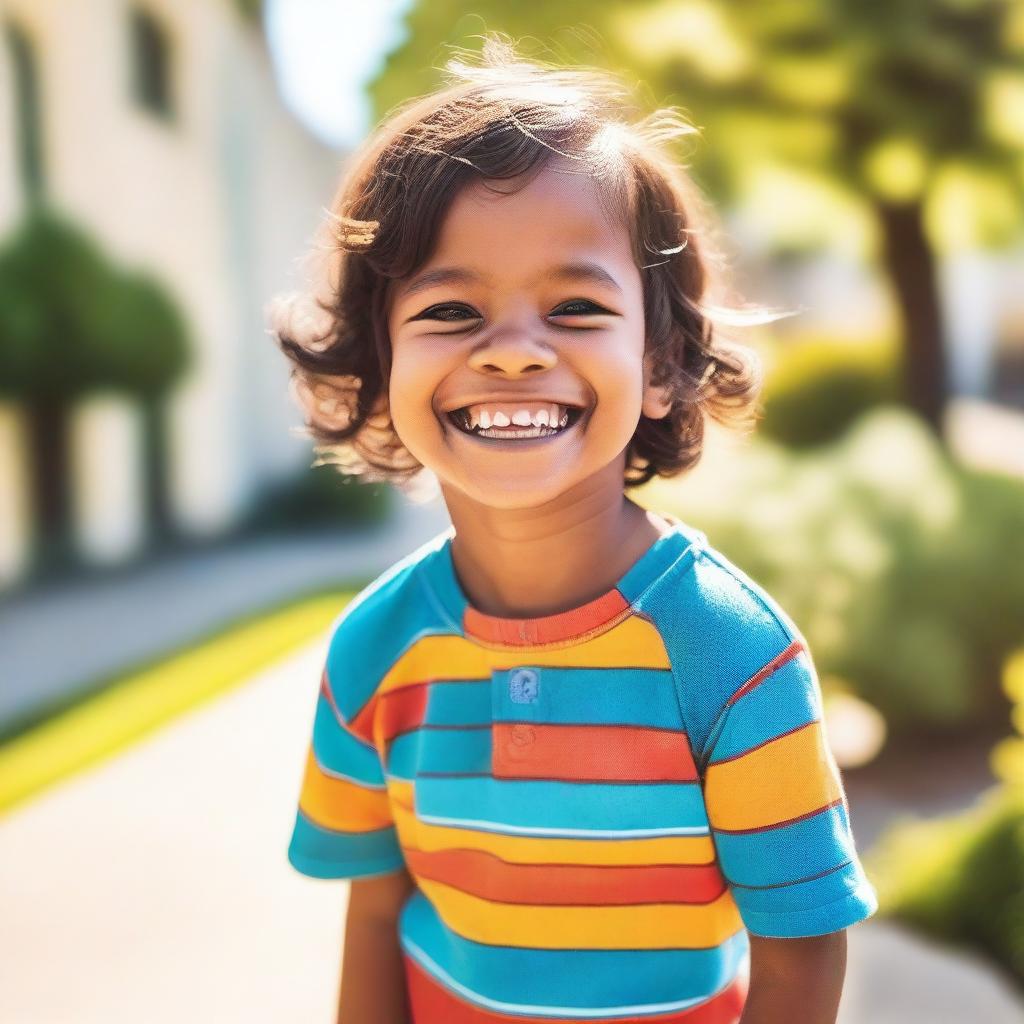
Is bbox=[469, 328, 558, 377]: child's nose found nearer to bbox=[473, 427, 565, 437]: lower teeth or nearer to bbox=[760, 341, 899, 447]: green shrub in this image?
bbox=[473, 427, 565, 437]: lower teeth

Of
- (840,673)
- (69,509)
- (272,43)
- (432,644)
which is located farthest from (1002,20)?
(272,43)

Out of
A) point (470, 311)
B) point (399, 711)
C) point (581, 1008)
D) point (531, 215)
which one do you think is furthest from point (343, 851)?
point (531, 215)

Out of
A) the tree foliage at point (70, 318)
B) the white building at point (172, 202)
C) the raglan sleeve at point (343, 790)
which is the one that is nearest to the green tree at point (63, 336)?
the tree foliage at point (70, 318)

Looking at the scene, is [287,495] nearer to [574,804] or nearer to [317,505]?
[317,505]

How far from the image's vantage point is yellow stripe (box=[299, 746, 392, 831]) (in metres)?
1.38

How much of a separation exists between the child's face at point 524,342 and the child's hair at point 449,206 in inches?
1.8

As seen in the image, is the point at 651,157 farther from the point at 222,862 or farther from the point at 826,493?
the point at 826,493

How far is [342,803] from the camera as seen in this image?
1.39 m

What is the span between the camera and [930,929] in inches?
115

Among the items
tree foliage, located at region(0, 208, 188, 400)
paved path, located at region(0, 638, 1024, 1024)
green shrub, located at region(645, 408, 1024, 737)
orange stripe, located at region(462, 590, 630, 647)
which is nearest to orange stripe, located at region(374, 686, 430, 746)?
orange stripe, located at region(462, 590, 630, 647)

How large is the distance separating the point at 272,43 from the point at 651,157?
11.0m

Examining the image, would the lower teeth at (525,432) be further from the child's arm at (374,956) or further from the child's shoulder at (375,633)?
the child's arm at (374,956)

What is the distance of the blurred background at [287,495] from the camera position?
10.1 feet

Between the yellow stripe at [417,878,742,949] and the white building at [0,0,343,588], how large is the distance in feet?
21.8
